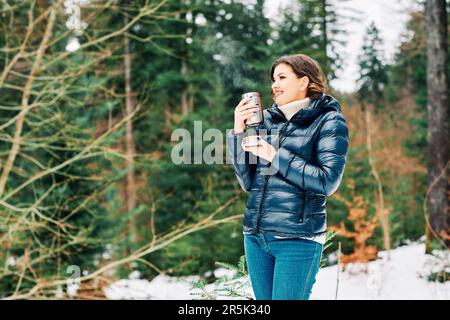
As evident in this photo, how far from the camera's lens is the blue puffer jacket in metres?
1.67

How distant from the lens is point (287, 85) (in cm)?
182

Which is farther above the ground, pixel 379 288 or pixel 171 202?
pixel 171 202

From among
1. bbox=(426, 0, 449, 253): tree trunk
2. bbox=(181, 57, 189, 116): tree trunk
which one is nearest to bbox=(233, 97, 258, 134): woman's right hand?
bbox=(426, 0, 449, 253): tree trunk

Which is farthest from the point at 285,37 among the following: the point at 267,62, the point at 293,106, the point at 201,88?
the point at 293,106

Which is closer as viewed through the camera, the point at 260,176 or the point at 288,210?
the point at 288,210

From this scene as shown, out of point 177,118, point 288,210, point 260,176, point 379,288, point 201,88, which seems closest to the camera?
point 288,210

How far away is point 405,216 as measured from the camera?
555 inches

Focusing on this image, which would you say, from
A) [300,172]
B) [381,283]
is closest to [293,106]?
[300,172]

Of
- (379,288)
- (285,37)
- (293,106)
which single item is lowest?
(379,288)

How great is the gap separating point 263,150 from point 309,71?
355 mm

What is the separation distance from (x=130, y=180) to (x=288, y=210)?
44.5ft

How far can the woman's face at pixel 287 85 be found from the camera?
1.81m

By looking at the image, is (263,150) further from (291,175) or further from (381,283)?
(381,283)
